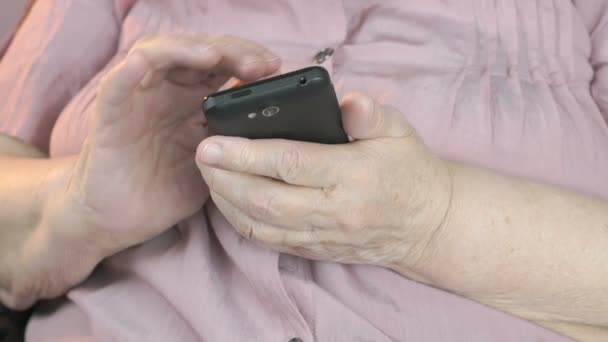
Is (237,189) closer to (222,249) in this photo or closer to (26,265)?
(222,249)

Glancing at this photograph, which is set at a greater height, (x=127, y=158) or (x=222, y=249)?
(x=127, y=158)

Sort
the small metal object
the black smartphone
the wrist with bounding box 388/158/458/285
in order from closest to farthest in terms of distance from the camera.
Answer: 1. the black smartphone
2. the wrist with bounding box 388/158/458/285
3. the small metal object

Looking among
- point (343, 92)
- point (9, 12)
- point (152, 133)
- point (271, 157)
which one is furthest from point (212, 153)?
point (9, 12)

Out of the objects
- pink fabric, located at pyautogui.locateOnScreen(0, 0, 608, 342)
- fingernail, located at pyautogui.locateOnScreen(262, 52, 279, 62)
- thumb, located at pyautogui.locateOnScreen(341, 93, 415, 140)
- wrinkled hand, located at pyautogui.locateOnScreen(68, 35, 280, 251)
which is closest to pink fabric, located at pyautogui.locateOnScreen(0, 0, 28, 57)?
pink fabric, located at pyautogui.locateOnScreen(0, 0, 608, 342)

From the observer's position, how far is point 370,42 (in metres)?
0.69

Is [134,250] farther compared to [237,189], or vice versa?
[134,250]

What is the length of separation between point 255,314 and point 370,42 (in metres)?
0.38

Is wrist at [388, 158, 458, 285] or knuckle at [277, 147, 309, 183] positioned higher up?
knuckle at [277, 147, 309, 183]

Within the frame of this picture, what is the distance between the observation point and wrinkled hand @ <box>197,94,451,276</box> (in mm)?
443

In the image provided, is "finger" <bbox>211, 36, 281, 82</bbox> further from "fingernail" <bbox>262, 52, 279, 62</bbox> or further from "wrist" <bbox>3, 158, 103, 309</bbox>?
"wrist" <bbox>3, 158, 103, 309</bbox>

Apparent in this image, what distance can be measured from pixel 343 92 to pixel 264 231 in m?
0.24

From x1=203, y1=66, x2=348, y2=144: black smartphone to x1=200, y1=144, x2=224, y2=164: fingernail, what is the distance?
0.08ft

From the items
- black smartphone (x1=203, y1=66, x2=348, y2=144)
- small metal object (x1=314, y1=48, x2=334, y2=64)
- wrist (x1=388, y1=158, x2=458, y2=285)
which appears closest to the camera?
black smartphone (x1=203, y1=66, x2=348, y2=144)

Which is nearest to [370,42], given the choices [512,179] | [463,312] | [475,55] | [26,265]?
[475,55]
